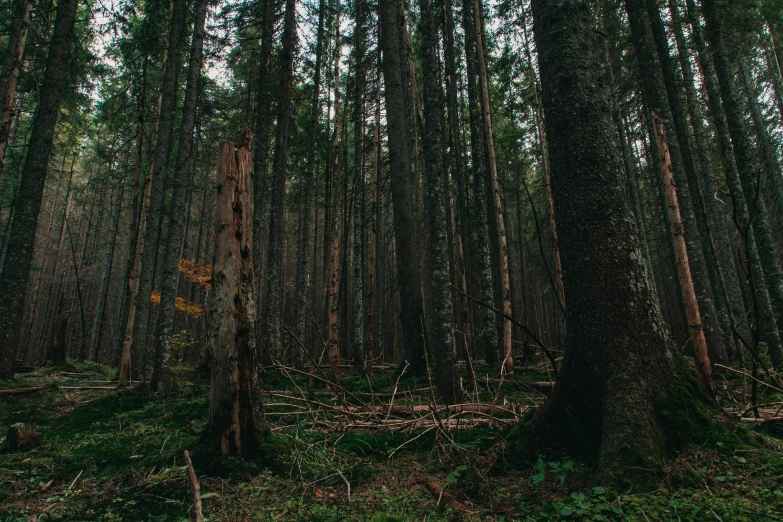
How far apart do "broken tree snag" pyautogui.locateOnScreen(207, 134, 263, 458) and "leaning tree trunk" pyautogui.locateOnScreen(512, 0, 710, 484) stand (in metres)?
2.39

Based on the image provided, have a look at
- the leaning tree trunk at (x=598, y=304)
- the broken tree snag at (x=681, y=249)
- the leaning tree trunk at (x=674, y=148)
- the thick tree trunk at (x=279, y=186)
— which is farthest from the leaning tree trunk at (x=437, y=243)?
the leaning tree trunk at (x=674, y=148)

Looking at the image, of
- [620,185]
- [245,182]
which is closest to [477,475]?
[620,185]

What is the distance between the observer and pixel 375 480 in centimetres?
324

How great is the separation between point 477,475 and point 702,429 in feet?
5.10

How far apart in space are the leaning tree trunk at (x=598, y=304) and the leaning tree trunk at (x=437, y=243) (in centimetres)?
222

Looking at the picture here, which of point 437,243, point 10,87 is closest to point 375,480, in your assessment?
point 437,243

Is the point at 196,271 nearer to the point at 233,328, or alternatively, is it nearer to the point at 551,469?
the point at 233,328

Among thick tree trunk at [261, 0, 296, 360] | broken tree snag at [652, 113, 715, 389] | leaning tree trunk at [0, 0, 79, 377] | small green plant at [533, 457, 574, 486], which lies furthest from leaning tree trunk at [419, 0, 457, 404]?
leaning tree trunk at [0, 0, 79, 377]

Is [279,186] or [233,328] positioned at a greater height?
[279,186]

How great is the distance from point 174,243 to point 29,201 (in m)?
3.28

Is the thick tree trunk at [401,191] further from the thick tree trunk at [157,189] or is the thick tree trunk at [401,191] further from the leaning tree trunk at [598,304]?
the thick tree trunk at [157,189]

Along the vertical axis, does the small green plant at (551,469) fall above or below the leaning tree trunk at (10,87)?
below

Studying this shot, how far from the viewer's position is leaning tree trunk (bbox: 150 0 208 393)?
7.96 m

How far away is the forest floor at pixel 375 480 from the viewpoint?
2193mm
